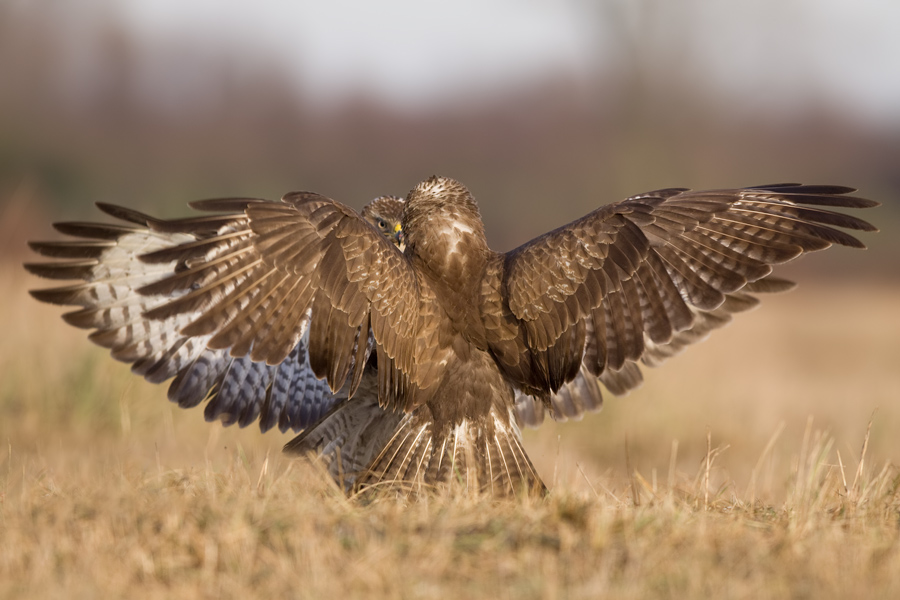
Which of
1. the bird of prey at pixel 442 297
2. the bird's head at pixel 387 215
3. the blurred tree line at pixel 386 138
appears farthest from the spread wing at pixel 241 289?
the blurred tree line at pixel 386 138

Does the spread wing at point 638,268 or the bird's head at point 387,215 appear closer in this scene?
the spread wing at point 638,268

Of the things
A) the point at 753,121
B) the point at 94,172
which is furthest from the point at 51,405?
the point at 753,121

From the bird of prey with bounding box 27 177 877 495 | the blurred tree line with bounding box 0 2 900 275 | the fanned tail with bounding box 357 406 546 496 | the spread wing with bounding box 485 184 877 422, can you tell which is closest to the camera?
the bird of prey with bounding box 27 177 877 495

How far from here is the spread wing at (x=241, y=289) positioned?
13.0ft

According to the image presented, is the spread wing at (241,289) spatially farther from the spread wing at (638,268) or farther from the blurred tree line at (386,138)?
the blurred tree line at (386,138)

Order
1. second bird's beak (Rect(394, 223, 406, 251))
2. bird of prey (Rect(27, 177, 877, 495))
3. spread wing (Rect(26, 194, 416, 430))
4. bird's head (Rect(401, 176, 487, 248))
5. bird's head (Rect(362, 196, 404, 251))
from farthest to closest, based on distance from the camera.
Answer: bird's head (Rect(362, 196, 404, 251)), second bird's beak (Rect(394, 223, 406, 251)), bird's head (Rect(401, 176, 487, 248)), bird of prey (Rect(27, 177, 877, 495)), spread wing (Rect(26, 194, 416, 430))

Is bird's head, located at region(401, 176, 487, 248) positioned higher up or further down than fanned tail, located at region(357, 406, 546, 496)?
higher up

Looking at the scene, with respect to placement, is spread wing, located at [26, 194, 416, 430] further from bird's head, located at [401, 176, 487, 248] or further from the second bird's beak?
the second bird's beak

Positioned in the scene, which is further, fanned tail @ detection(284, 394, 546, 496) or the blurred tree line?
the blurred tree line

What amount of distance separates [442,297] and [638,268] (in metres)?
0.89

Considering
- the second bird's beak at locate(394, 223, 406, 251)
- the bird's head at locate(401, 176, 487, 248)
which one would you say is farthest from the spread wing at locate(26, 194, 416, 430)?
the second bird's beak at locate(394, 223, 406, 251)

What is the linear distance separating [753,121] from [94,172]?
23.4 metres

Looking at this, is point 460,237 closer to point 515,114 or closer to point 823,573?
point 823,573

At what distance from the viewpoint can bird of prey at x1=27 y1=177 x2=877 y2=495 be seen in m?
4.12
